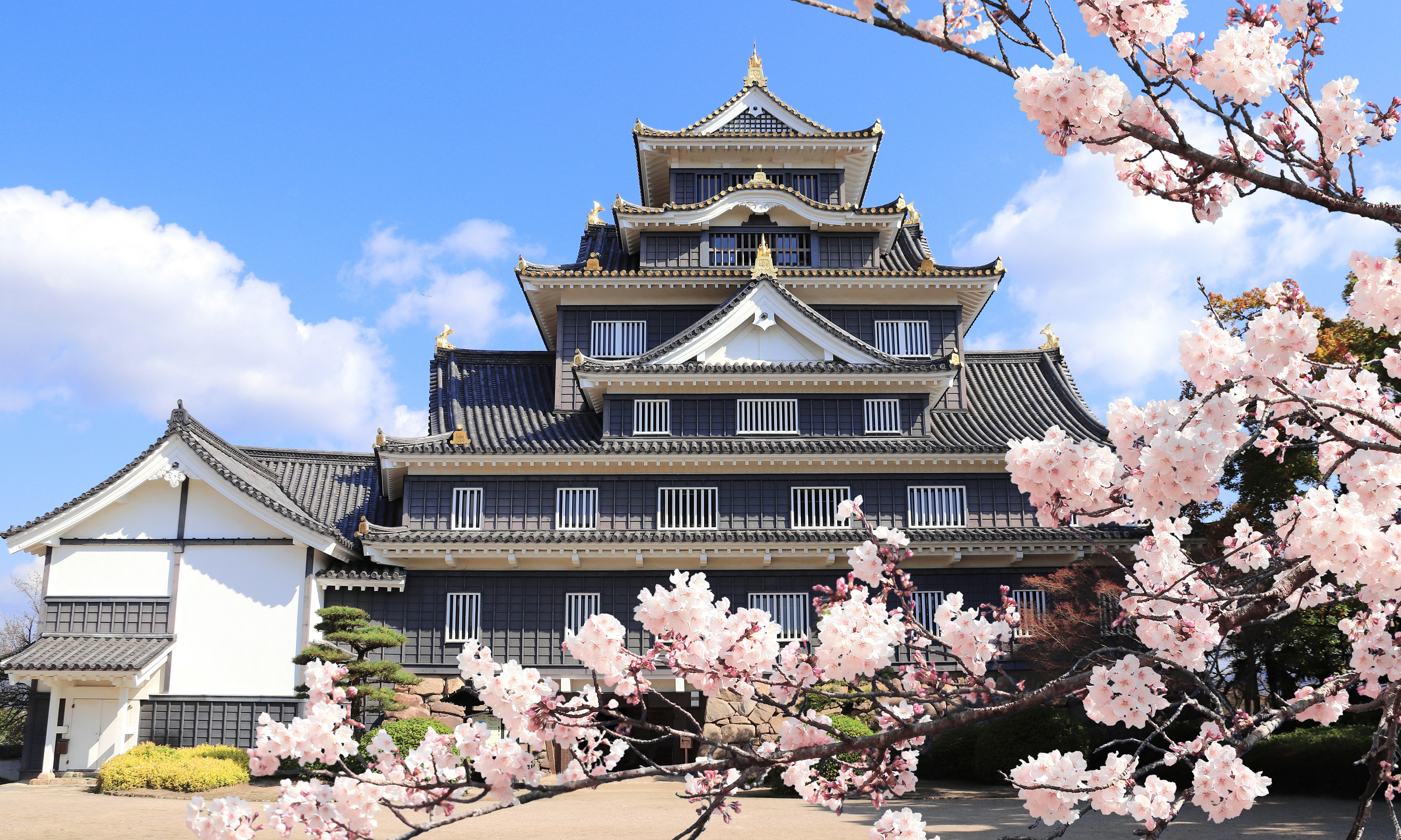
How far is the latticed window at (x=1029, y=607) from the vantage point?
19500 mm

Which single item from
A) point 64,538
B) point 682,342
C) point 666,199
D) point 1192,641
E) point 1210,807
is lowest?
point 1210,807

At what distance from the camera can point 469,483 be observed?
21.5 m

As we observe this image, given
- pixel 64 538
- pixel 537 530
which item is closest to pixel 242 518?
pixel 64 538

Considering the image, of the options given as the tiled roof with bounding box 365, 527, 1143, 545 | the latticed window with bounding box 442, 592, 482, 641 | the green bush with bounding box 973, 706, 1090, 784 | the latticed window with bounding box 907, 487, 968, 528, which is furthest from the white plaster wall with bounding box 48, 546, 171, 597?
the green bush with bounding box 973, 706, 1090, 784

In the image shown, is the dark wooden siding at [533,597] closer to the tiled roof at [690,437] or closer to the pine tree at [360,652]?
the pine tree at [360,652]

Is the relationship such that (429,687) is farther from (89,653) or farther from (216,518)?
(89,653)

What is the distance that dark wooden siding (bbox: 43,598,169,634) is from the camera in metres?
19.7

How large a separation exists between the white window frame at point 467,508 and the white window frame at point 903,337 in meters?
10.1

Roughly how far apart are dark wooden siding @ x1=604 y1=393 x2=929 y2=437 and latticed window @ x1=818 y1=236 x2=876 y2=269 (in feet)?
12.6

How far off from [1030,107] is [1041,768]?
318 cm

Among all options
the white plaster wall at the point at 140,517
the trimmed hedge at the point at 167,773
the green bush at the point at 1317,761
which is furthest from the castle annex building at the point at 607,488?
the green bush at the point at 1317,761

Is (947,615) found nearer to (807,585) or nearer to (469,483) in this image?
(807,585)

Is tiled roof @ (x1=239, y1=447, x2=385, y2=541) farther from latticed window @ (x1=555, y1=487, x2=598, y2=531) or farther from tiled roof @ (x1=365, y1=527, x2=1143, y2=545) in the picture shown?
latticed window @ (x1=555, y1=487, x2=598, y2=531)

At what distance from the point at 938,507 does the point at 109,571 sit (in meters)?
17.4
